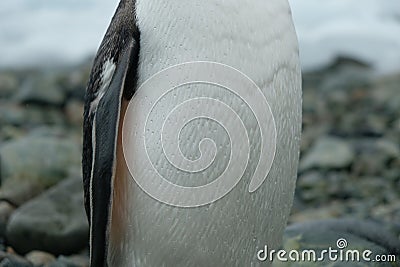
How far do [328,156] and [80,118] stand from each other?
244 cm

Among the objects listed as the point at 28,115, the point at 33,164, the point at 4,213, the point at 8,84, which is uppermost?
the point at 8,84

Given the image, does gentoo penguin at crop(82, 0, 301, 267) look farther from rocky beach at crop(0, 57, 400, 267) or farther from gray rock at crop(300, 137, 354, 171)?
gray rock at crop(300, 137, 354, 171)

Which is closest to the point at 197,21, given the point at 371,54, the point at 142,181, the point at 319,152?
the point at 142,181

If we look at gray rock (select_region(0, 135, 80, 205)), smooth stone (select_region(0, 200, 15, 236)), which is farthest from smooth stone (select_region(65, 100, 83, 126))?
smooth stone (select_region(0, 200, 15, 236))

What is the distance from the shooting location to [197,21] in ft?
5.31

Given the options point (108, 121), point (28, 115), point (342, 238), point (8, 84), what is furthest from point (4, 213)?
point (8, 84)

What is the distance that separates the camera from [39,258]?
2.57 m

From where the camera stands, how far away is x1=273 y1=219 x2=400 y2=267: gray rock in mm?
2152

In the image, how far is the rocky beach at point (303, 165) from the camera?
2.57 meters

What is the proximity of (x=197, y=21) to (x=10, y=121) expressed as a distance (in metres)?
4.61

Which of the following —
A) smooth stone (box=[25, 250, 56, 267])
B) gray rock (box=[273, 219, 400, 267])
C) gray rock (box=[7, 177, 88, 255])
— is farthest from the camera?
gray rock (box=[7, 177, 88, 255])

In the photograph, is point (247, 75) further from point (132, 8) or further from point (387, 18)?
point (387, 18)

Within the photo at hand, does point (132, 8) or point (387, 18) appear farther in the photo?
point (387, 18)

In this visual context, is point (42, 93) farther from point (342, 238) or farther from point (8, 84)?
point (342, 238)
